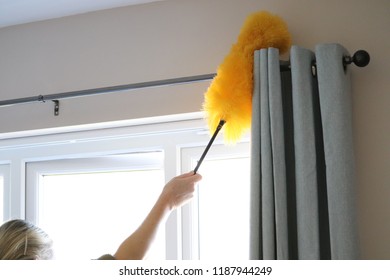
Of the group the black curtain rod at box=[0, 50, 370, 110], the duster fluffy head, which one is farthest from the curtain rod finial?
the duster fluffy head

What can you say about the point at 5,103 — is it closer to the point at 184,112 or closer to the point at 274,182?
the point at 184,112

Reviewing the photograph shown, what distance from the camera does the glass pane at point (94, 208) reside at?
167 cm

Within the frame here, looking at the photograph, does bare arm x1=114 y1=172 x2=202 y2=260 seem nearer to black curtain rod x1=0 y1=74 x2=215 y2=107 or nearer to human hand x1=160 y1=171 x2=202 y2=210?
human hand x1=160 y1=171 x2=202 y2=210

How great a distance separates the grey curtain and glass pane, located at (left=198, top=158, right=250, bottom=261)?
0.34 m

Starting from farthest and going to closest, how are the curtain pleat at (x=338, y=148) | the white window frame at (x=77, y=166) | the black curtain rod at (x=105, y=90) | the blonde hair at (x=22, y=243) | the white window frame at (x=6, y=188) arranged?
1. the white window frame at (x=6, y=188)
2. the white window frame at (x=77, y=166)
3. the black curtain rod at (x=105, y=90)
4. the blonde hair at (x=22, y=243)
5. the curtain pleat at (x=338, y=148)

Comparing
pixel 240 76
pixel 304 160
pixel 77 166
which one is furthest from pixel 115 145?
pixel 304 160

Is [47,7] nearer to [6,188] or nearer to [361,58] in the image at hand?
[6,188]

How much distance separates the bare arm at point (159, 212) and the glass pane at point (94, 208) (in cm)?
30

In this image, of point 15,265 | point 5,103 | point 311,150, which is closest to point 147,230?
point 15,265

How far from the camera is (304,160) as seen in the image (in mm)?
1150

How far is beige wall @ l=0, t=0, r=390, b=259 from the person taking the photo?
1.21 meters

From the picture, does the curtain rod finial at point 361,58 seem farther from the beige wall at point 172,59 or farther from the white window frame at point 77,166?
the white window frame at point 77,166

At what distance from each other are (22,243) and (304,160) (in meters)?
0.73

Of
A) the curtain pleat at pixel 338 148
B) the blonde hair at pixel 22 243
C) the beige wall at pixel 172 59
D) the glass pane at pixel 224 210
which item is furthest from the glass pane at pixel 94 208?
the curtain pleat at pixel 338 148
